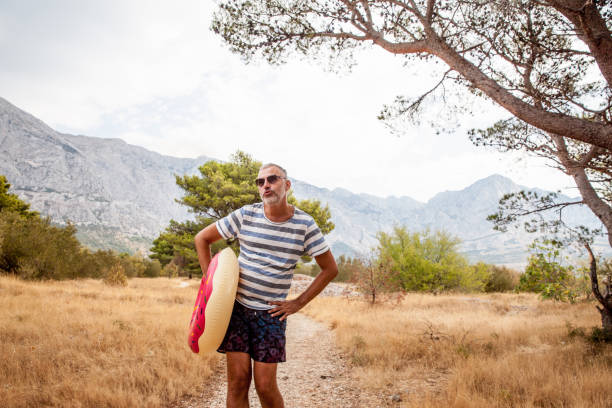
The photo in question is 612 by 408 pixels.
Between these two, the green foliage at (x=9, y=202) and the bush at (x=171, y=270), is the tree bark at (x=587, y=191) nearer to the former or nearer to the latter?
the green foliage at (x=9, y=202)

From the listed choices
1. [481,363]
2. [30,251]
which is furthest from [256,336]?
[30,251]

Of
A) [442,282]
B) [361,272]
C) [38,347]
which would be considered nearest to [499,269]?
[442,282]

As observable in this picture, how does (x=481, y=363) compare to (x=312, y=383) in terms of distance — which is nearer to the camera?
(x=481, y=363)

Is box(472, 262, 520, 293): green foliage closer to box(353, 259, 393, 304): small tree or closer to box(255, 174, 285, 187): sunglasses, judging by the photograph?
box(353, 259, 393, 304): small tree

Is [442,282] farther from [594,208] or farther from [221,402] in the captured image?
[221,402]

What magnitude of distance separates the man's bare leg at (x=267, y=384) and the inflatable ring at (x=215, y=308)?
1.14 feet

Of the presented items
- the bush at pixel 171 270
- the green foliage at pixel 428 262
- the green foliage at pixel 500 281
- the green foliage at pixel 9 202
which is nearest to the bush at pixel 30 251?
the green foliage at pixel 9 202

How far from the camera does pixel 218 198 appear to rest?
2206 cm

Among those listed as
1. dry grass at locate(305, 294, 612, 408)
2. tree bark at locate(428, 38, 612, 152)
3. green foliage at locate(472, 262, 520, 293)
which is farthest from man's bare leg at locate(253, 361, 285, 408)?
green foliage at locate(472, 262, 520, 293)

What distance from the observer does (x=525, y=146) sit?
743cm

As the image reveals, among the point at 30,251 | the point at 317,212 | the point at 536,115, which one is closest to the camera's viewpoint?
the point at 536,115

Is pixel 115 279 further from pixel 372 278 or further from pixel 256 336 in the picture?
pixel 256 336

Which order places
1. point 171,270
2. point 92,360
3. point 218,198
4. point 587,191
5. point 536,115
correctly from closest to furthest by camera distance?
1. point 536,115
2. point 92,360
3. point 587,191
4. point 218,198
5. point 171,270

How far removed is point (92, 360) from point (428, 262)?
69.4 ft
